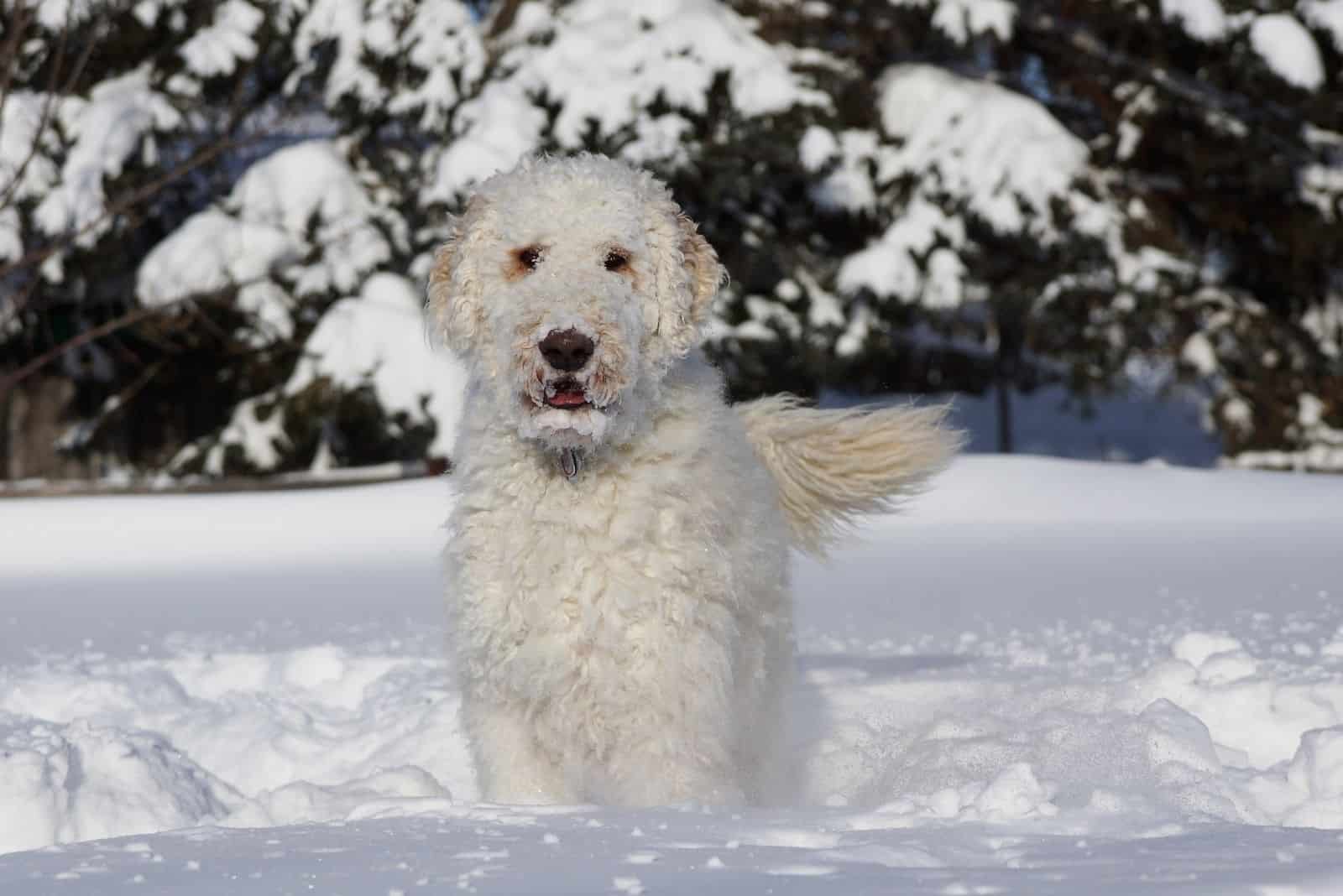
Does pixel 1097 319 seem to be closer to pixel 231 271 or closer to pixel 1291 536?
pixel 1291 536

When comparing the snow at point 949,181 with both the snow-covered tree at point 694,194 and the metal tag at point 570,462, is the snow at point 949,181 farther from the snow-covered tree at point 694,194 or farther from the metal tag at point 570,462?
the metal tag at point 570,462

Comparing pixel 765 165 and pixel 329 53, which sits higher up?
pixel 329 53

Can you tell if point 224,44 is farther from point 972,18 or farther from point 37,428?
point 972,18

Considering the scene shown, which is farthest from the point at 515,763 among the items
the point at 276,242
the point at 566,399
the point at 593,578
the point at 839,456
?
the point at 276,242

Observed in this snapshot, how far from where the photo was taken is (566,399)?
3383mm

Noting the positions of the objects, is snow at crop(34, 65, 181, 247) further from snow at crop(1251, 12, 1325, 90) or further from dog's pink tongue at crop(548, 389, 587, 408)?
dog's pink tongue at crop(548, 389, 587, 408)

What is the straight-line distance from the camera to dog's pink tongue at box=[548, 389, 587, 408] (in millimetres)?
3379

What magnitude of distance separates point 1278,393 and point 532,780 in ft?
46.1

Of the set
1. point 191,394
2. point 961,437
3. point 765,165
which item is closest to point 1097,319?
point 765,165

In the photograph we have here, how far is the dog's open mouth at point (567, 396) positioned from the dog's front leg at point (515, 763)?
2.31 ft

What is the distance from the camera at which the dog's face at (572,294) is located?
337 centimetres

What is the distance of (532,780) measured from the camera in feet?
11.7

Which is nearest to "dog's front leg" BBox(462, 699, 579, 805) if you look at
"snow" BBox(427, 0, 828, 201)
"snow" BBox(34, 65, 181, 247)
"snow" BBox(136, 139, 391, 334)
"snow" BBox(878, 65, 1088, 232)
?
"snow" BBox(427, 0, 828, 201)

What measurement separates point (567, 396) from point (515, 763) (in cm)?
83
